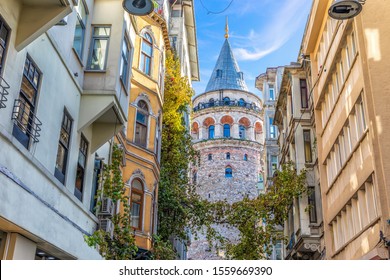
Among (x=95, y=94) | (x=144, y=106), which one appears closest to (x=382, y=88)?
(x=95, y=94)

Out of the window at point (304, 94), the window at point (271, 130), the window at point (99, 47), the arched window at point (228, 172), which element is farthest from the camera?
the arched window at point (228, 172)

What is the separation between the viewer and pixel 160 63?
23.2 meters

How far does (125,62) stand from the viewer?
16.1 metres

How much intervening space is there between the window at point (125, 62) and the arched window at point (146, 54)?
5.23 meters

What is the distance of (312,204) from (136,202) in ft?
27.5

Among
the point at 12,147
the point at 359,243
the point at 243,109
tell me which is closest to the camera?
the point at 12,147

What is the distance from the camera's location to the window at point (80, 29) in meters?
13.9

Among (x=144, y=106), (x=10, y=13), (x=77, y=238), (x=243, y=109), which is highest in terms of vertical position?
(x=243, y=109)

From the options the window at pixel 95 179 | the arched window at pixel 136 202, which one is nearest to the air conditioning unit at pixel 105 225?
the window at pixel 95 179

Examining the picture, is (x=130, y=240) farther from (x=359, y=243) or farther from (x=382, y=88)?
(x=382, y=88)

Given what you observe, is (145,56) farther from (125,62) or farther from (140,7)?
(140,7)

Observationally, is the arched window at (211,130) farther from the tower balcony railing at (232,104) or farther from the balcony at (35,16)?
the balcony at (35,16)

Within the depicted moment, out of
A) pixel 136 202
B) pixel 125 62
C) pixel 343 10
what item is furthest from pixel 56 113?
pixel 136 202

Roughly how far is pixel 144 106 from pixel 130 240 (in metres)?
7.47
